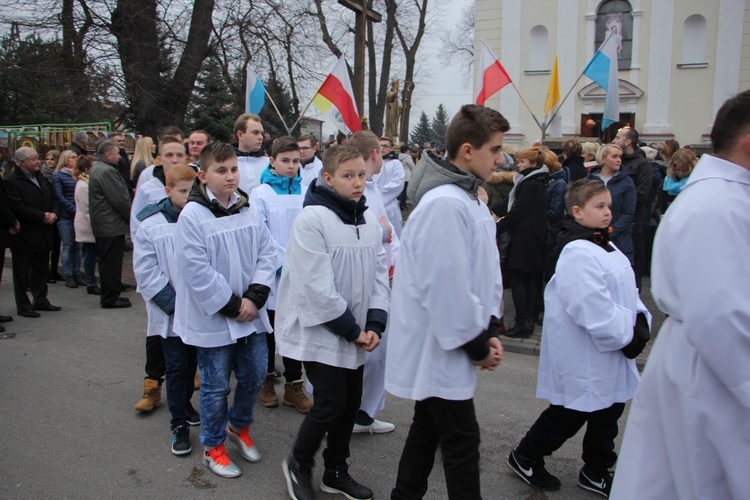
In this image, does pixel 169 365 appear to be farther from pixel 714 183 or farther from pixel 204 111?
pixel 204 111

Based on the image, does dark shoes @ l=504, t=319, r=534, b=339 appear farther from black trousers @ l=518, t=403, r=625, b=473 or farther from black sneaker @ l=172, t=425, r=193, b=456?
black sneaker @ l=172, t=425, r=193, b=456

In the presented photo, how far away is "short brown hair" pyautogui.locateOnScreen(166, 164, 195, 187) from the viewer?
4.23 m

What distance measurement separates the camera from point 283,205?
4.76m

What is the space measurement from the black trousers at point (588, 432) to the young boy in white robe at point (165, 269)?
2.11 meters

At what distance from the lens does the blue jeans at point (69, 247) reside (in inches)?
364

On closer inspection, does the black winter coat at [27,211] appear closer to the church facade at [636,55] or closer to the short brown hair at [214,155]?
the short brown hair at [214,155]

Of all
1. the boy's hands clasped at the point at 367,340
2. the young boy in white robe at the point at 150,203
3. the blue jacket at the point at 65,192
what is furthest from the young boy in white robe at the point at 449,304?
the blue jacket at the point at 65,192

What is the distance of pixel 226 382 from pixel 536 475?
5.85 feet

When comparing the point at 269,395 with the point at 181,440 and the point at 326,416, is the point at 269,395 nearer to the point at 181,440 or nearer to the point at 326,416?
the point at 181,440

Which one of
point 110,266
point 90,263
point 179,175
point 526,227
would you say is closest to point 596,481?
point 179,175

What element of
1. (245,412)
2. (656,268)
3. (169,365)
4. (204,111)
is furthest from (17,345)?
(204,111)

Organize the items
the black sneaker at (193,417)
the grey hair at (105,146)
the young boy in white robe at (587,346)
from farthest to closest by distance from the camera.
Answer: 1. the grey hair at (105,146)
2. the black sneaker at (193,417)
3. the young boy in white robe at (587,346)

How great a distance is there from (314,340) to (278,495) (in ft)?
2.92

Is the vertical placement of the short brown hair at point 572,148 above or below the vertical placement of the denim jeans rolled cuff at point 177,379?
above
